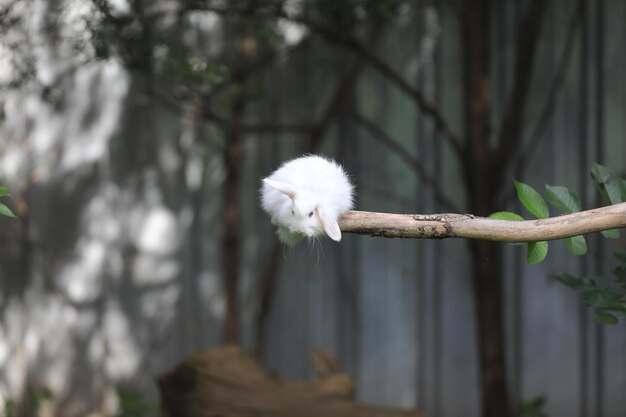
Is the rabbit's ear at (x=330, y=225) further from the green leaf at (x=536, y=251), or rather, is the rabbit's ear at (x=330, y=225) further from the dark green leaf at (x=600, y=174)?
the dark green leaf at (x=600, y=174)

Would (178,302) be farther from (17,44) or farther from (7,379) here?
(17,44)

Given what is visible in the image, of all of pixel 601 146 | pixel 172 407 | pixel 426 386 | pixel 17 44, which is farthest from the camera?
pixel 426 386

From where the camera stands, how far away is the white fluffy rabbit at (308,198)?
174cm

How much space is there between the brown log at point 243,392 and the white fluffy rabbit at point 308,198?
0.96 meters

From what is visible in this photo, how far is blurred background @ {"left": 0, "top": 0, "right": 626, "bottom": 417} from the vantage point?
3.42 m

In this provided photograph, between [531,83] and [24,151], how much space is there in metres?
2.64

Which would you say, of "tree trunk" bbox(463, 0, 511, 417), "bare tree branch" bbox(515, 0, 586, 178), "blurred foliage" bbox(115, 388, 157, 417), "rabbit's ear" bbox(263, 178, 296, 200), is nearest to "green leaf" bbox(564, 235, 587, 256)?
"rabbit's ear" bbox(263, 178, 296, 200)

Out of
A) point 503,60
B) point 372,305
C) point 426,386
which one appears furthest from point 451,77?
point 426,386

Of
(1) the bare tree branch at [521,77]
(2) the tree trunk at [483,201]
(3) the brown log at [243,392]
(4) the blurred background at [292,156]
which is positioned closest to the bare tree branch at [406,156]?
(4) the blurred background at [292,156]

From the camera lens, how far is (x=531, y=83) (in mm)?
3572

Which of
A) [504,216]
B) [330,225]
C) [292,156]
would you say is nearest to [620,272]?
[504,216]

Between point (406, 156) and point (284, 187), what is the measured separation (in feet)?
5.96

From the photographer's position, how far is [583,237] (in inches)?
72.4

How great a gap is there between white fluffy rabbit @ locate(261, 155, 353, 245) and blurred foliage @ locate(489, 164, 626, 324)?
36 centimetres
